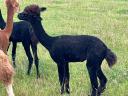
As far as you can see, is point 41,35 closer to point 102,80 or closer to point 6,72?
point 102,80

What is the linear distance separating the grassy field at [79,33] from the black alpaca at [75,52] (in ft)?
0.74

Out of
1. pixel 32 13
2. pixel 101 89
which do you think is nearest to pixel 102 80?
pixel 101 89

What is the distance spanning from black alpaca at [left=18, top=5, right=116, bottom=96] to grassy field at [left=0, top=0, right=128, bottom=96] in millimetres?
227

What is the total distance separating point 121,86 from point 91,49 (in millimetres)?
863

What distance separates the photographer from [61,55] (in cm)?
830

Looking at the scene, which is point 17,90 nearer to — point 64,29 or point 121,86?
point 121,86

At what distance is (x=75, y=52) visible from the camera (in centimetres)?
827

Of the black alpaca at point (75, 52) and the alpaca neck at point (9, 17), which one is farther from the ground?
the alpaca neck at point (9, 17)

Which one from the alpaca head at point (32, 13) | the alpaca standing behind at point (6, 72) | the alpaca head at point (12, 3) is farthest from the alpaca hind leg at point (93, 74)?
the alpaca standing behind at point (6, 72)

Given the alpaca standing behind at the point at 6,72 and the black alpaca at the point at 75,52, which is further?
the black alpaca at the point at 75,52

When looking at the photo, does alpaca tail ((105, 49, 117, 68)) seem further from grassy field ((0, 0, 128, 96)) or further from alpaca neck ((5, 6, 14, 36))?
alpaca neck ((5, 6, 14, 36))

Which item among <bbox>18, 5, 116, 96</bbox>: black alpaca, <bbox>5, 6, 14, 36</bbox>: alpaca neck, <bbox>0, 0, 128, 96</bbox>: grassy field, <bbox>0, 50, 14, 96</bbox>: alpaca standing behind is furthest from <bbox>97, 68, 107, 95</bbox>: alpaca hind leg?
<bbox>0, 50, 14, 96</bbox>: alpaca standing behind

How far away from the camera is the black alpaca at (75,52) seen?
795 cm

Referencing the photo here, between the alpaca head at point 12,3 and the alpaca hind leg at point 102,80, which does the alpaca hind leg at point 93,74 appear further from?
the alpaca head at point 12,3
